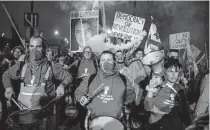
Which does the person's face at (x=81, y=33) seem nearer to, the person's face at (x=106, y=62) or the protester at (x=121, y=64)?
the protester at (x=121, y=64)

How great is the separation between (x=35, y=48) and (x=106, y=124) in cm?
177

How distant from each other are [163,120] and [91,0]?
26.0 ft

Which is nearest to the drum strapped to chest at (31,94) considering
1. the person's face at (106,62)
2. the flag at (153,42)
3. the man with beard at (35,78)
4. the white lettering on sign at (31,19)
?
the man with beard at (35,78)

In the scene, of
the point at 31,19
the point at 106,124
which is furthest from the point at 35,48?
the point at 31,19

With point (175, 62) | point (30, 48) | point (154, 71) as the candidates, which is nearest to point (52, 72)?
point (30, 48)

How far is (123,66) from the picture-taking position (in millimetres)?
7402

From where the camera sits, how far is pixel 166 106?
166 inches

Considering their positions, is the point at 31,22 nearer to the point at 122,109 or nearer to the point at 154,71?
the point at 154,71

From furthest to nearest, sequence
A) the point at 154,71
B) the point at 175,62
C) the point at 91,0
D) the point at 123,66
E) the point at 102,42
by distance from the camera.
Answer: the point at 91,0, the point at 102,42, the point at 123,66, the point at 154,71, the point at 175,62

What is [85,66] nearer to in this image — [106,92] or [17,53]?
[17,53]

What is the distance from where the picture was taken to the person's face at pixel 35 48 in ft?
A: 13.1

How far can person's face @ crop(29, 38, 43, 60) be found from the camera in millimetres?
3998

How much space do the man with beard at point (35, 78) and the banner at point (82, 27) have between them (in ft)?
13.4

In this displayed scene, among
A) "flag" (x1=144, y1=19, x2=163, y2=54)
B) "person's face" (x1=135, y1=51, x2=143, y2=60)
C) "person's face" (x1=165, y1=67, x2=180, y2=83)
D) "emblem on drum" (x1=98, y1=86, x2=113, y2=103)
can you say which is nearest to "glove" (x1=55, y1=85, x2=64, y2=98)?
"emblem on drum" (x1=98, y1=86, x2=113, y2=103)
